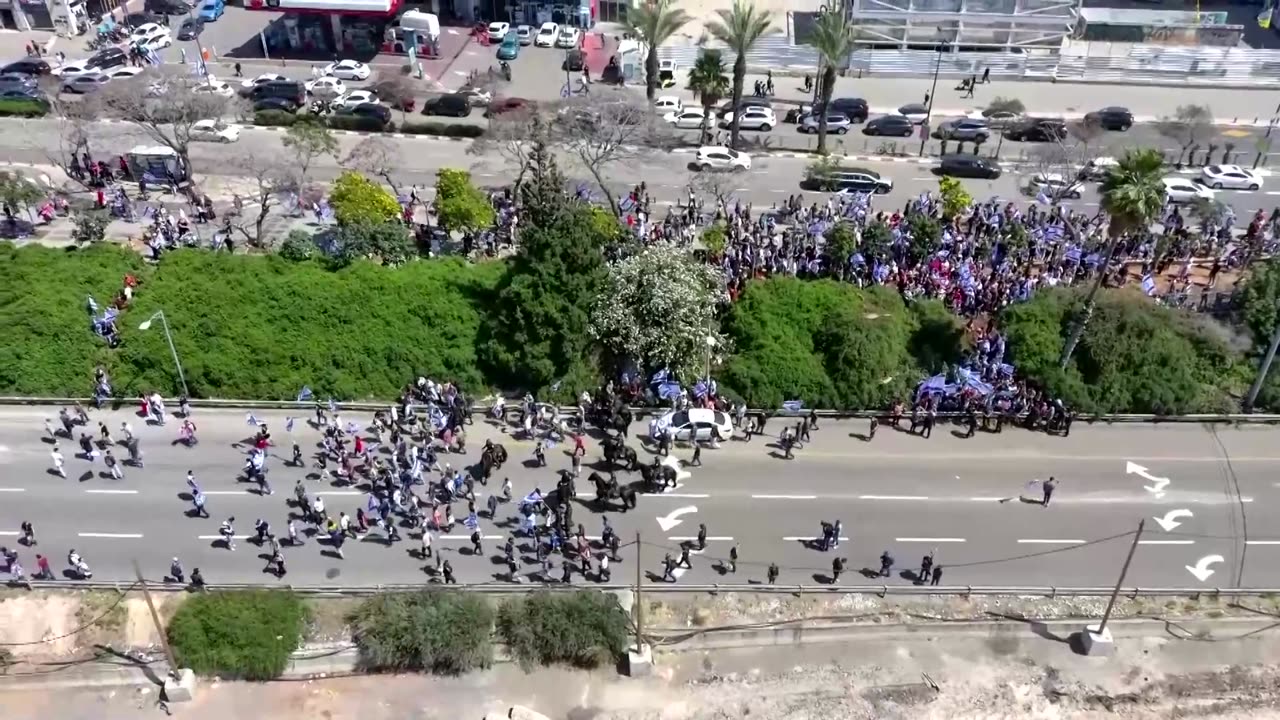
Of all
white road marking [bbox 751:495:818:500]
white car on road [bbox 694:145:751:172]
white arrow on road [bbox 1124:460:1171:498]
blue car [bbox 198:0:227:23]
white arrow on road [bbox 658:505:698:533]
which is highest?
blue car [bbox 198:0:227:23]

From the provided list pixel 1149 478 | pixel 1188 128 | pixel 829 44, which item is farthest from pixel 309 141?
pixel 1188 128

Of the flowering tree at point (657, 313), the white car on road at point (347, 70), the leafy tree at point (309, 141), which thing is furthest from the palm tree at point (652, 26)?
the flowering tree at point (657, 313)

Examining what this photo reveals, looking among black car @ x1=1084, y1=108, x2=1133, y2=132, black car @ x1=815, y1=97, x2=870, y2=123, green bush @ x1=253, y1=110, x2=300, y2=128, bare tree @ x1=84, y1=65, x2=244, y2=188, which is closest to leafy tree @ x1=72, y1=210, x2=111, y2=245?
bare tree @ x1=84, y1=65, x2=244, y2=188

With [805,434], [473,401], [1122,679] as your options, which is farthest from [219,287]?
[1122,679]

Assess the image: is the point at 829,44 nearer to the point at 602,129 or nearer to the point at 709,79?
the point at 709,79

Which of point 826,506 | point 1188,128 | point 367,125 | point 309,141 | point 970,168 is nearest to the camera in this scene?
point 826,506

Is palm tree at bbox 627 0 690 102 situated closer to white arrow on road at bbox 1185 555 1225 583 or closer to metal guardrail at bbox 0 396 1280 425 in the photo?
metal guardrail at bbox 0 396 1280 425

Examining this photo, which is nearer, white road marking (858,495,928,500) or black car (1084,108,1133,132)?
white road marking (858,495,928,500)

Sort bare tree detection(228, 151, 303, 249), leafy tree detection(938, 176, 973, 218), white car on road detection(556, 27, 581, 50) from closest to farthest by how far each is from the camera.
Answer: bare tree detection(228, 151, 303, 249) < leafy tree detection(938, 176, 973, 218) < white car on road detection(556, 27, 581, 50)

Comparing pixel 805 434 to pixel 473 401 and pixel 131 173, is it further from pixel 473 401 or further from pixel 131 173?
pixel 131 173
